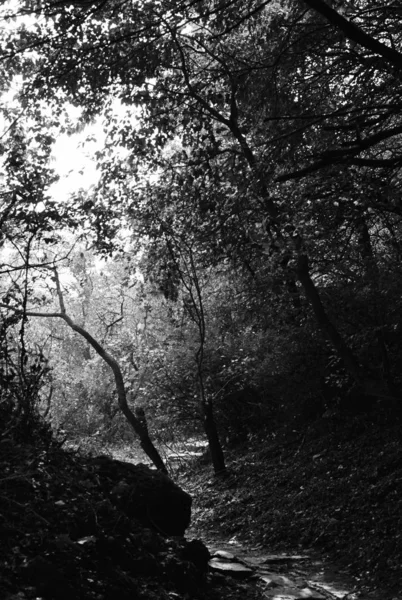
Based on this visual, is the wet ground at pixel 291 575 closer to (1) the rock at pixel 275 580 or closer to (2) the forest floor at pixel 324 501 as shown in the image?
(1) the rock at pixel 275 580

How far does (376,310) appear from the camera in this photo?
39.3 ft

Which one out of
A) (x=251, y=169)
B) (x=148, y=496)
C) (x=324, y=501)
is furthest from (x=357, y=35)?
(x=324, y=501)

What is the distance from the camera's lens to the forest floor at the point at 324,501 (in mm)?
8977

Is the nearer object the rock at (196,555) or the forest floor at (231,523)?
the forest floor at (231,523)

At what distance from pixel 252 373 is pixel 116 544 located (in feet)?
37.6

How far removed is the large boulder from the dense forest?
0.94m

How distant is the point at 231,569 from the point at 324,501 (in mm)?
3696

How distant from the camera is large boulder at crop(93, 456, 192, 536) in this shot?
8242mm

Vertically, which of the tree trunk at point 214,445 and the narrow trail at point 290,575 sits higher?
the tree trunk at point 214,445

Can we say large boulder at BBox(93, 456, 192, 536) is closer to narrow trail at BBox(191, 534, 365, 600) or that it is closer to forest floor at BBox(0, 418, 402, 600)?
forest floor at BBox(0, 418, 402, 600)

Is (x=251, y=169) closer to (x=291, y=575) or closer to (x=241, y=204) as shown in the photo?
(x=241, y=204)

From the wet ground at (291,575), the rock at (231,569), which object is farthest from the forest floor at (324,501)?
the rock at (231,569)


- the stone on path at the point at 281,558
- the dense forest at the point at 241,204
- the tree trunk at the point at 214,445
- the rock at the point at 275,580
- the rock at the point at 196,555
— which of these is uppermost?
the dense forest at the point at 241,204

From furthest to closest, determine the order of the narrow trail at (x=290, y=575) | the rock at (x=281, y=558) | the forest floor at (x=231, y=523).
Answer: the rock at (x=281, y=558) < the narrow trail at (x=290, y=575) < the forest floor at (x=231, y=523)
